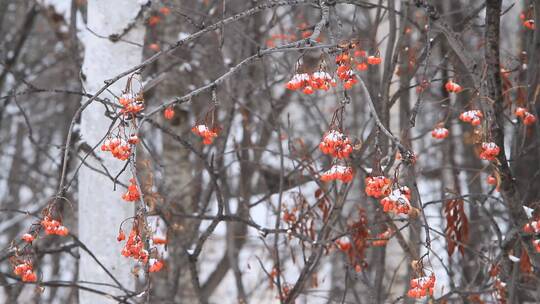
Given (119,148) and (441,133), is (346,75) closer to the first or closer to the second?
(119,148)

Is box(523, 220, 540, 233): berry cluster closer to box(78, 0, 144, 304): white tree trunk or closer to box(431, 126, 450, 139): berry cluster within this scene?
box(431, 126, 450, 139): berry cluster

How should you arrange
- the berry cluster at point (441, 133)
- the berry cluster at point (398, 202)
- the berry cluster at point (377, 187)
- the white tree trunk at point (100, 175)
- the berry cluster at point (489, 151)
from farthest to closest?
the white tree trunk at point (100, 175) → the berry cluster at point (441, 133) → the berry cluster at point (489, 151) → the berry cluster at point (377, 187) → the berry cluster at point (398, 202)

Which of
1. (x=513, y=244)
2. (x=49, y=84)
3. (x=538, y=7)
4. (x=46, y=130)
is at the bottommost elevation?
(x=513, y=244)

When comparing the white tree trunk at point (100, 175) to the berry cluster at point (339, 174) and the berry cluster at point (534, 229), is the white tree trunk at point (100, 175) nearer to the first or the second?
the berry cluster at point (339, 174)

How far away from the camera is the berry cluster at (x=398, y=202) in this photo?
1909 millimetres

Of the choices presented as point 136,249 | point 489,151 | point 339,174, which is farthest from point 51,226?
point 489,151

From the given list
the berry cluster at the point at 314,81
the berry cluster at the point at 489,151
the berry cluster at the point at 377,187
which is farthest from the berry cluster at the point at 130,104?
the berry cluster at the point at 489,151

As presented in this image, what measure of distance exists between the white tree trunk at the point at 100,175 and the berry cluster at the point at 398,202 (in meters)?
1.50

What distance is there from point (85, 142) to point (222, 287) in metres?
8.71

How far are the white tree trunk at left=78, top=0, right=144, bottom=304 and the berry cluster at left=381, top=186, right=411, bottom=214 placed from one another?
150cm

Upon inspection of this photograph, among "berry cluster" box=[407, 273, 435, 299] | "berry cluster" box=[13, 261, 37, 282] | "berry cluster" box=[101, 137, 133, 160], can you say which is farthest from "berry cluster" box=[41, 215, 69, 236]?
"berry cluster" box=[407, 273, 435, 299]

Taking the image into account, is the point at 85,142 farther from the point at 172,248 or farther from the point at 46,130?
the point at 46,130

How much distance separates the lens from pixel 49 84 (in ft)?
29.6

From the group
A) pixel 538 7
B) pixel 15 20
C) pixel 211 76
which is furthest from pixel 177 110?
pixel 15 20
